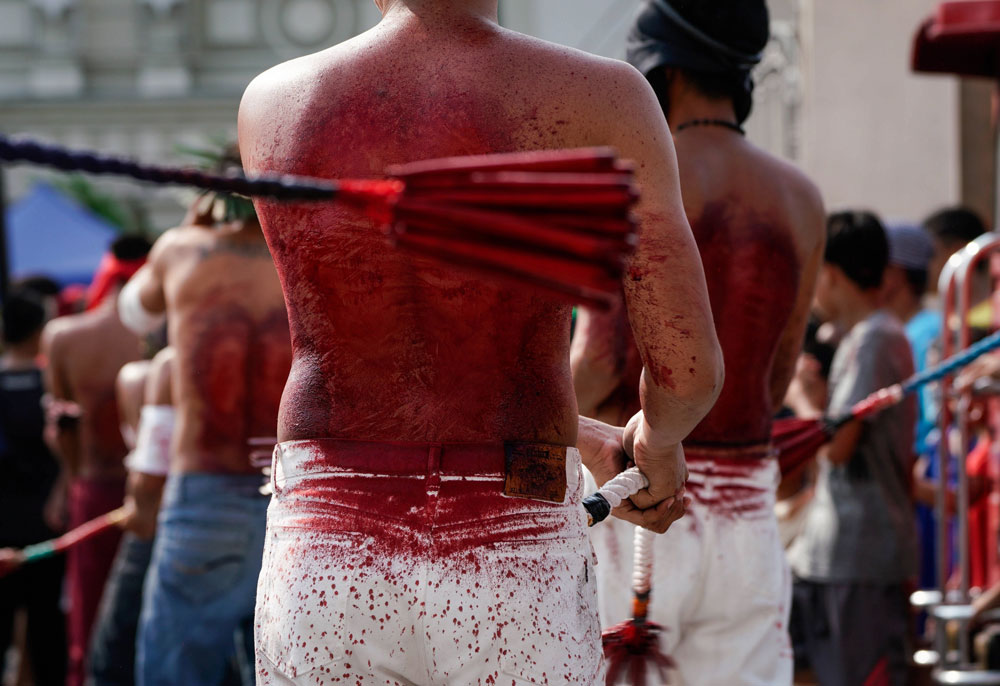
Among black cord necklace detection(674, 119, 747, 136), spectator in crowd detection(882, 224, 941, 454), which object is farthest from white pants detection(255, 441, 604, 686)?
spectator in crowd detection(882, 224, 941, 454)

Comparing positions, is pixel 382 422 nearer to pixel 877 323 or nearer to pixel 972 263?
pixel 877 323

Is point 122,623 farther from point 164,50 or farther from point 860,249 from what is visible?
point 164,50

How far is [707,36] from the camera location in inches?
127

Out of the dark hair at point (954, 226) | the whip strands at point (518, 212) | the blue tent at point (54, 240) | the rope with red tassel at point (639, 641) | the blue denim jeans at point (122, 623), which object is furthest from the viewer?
the blue tent at point (54, 240)

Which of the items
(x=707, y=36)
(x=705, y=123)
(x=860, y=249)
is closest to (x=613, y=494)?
(x=705, y=123)

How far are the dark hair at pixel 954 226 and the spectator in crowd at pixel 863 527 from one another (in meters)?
2.13

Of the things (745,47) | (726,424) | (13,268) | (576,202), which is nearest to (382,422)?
(576,202)

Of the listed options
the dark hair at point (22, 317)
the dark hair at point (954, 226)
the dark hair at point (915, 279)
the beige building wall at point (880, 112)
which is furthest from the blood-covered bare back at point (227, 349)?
the beige building wall at point (880, 112)

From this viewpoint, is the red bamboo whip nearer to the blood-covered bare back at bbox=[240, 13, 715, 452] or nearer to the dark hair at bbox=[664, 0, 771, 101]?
the dark hair at bbox=[664, 0, 771, 101]

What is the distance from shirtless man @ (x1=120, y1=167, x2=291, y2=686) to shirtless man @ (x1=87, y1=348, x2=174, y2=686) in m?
0.66

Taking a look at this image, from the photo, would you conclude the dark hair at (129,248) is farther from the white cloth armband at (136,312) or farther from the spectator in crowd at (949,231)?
the spectator in crowd at (949,231)

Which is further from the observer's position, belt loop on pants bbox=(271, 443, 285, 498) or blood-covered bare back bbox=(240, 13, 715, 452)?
belt loop on pants bbox=(271, 443, 285, 498)

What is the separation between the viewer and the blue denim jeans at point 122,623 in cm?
524

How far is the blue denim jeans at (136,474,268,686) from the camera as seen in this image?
14.1ft
